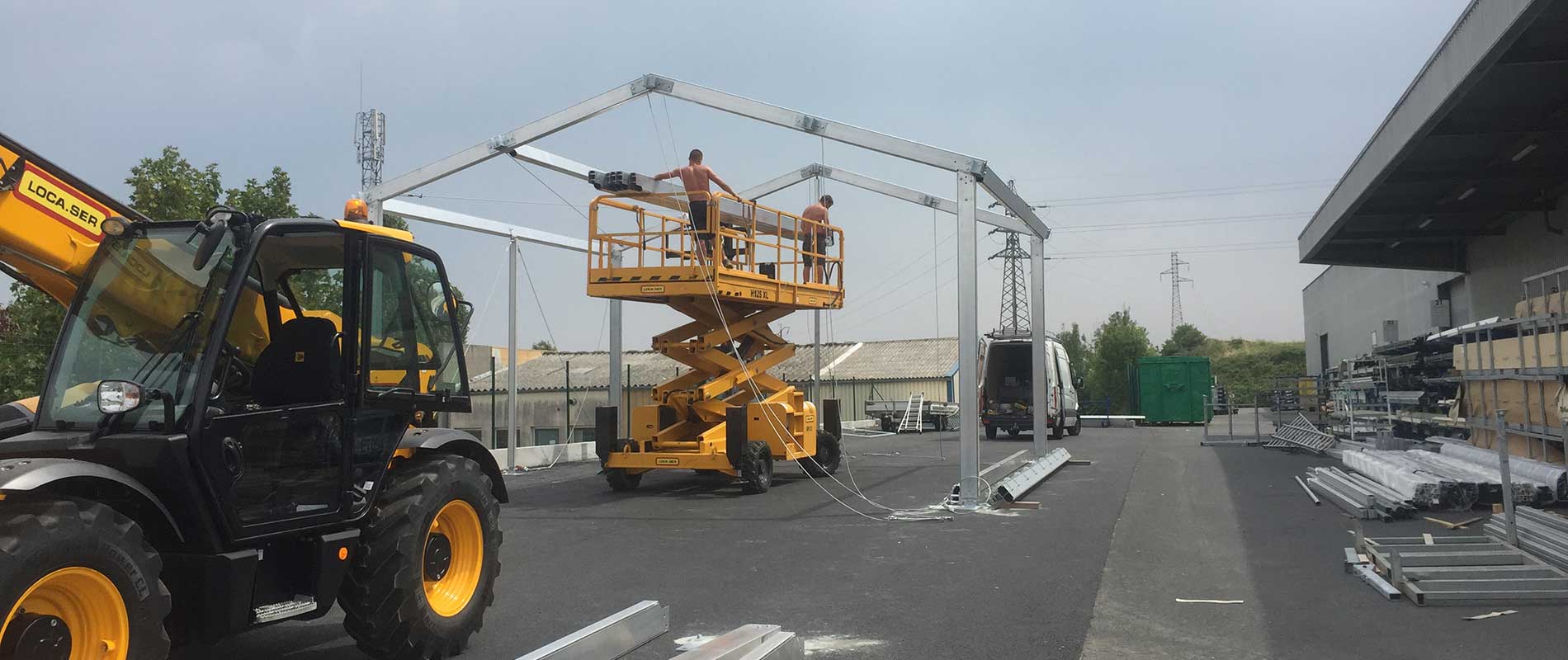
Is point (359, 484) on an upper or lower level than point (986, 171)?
lower

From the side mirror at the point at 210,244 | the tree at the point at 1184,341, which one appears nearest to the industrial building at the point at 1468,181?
the side mirror at the point at 210,244

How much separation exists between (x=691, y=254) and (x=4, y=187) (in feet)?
28.1

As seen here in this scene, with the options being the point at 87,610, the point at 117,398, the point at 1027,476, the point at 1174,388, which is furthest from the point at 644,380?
the point at 87,610

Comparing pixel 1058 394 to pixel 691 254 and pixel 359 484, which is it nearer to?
pixel 691 254

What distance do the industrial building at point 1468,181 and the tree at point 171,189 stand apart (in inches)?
721

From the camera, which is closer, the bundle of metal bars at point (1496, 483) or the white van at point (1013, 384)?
the bundle of metal bars at point (1496, 483)

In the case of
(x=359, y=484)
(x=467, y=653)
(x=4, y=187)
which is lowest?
(x=467, y=653)

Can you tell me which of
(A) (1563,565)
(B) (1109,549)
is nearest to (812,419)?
(B) (1109,549)

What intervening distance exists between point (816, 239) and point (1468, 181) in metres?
9.66

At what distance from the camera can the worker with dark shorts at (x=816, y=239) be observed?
15.4 metres

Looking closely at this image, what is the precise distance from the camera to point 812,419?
15289mm

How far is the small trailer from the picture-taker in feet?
105

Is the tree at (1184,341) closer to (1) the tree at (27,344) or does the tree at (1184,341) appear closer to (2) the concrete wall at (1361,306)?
(2) the concrete wall at (1361,306)

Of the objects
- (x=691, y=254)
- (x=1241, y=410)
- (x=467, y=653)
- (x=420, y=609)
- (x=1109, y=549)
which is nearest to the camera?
(x=420, y=609)
